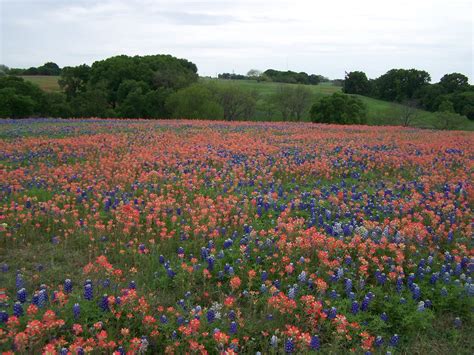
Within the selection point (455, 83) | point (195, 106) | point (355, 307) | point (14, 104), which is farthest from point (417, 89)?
point (355, 307)

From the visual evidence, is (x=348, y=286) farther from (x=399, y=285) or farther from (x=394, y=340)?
(x=394, y=340)

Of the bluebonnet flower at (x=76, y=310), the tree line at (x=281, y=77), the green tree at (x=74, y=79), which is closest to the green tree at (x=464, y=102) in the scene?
the tree line at (x=281, y=77)

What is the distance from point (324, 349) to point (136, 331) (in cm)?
212

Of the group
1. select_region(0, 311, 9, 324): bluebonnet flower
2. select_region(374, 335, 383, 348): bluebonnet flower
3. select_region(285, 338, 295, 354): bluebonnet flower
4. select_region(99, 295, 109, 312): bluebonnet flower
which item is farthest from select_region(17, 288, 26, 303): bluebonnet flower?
select_region(374, 335, 383, 348): bluebonnet flower

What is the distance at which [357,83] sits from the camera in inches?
3824

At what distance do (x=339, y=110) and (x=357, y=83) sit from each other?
44.0 m

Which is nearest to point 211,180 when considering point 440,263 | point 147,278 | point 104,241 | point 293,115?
point 104,241

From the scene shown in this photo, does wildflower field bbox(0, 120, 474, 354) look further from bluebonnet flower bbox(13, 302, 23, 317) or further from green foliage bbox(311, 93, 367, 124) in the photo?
green foliage bbox(311, 93, 367, 124)

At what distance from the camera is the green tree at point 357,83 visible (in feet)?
315

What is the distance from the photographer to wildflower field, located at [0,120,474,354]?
179 inches

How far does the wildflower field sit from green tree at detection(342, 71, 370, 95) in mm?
90138

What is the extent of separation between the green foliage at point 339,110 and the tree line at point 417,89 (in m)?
14.3

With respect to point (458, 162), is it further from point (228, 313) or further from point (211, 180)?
point (228, 313)

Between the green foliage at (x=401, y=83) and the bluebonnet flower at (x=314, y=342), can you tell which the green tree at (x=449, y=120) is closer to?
the green foliage at (x=401, y=83)
